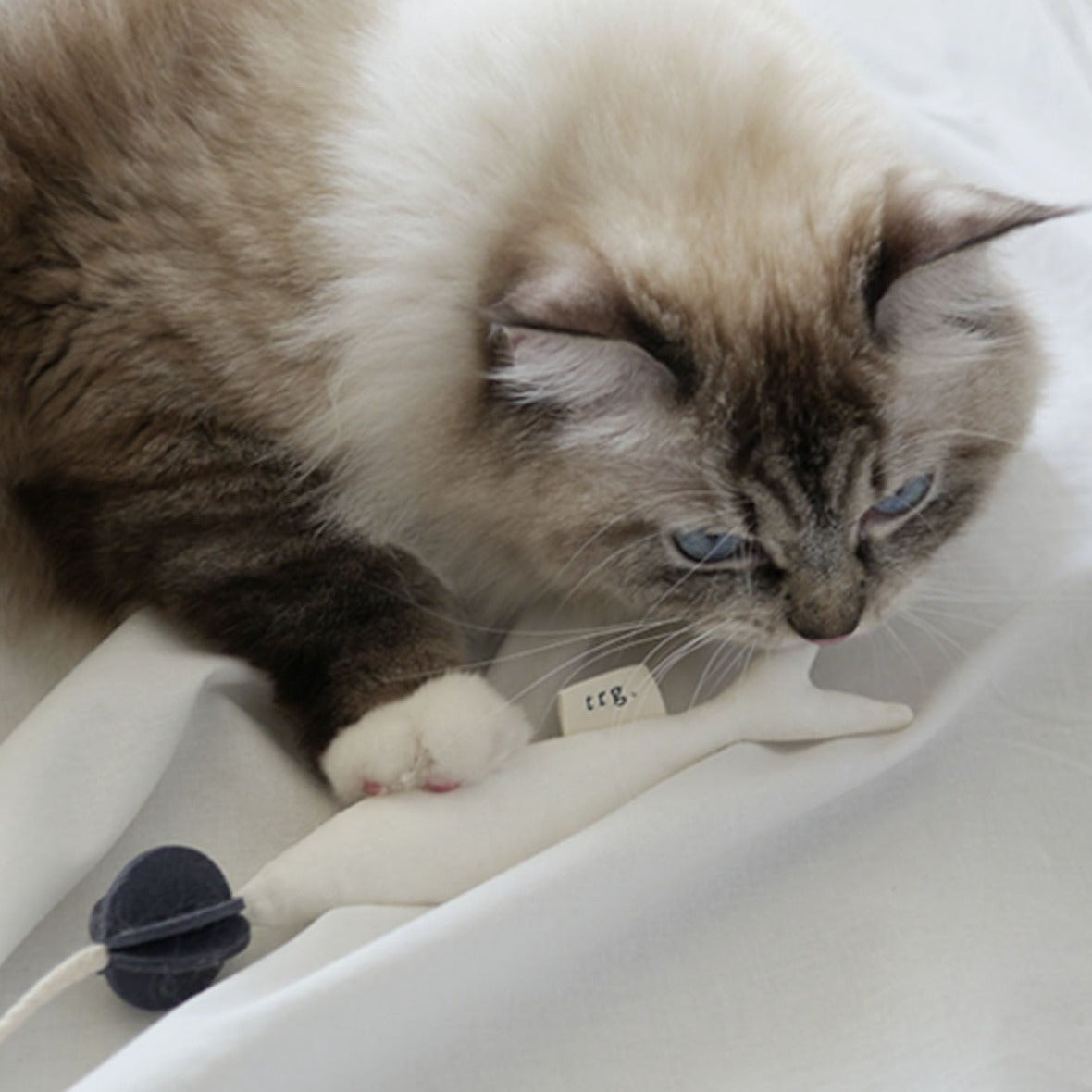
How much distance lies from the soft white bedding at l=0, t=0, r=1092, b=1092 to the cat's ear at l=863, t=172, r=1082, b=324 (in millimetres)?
405

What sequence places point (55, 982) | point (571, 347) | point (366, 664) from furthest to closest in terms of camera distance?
point (366, 664) → point (571, 347) → point (55, 982)

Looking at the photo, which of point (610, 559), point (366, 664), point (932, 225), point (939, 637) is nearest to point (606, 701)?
point (610, 559)

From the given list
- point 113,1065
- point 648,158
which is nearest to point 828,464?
point 648,158

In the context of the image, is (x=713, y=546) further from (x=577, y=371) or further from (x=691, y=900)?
(x=691, y=900)

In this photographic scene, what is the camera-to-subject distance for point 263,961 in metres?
1.15

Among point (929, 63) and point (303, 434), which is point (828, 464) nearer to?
point (303, 434)

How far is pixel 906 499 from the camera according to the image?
1.32 metres

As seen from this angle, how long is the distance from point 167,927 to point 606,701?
466 mm

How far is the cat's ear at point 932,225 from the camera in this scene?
1134mm

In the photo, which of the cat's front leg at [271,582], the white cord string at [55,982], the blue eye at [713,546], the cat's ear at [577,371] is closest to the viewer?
the white cord string at [55,982]

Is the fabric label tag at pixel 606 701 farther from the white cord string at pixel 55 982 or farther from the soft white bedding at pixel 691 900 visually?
the white cord string at pixel 55 982

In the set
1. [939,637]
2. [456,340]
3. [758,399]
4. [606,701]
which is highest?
[456,340]

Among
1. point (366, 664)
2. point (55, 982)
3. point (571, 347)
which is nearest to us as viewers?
point (55, 982)

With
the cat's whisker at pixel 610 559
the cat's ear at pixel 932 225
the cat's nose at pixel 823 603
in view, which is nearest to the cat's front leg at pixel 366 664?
the cat's whisker at pixel 610 559
